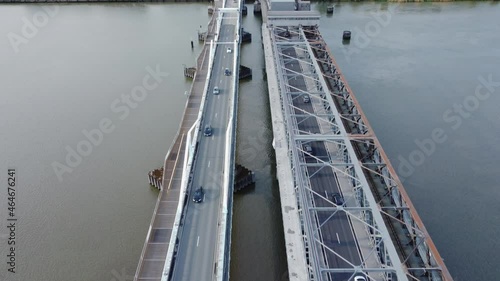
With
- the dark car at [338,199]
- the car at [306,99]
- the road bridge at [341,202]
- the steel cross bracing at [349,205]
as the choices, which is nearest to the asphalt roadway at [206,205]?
the road bridge at [341,202]

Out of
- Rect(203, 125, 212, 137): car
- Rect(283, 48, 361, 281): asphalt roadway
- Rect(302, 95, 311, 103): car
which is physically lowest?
Rect(283, 48, 361, 281): asphalt roadway

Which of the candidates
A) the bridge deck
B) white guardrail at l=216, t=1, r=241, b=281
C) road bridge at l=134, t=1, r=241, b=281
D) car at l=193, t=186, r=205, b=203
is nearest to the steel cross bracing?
white guardrail at l=216, t=1, r=241, b=281

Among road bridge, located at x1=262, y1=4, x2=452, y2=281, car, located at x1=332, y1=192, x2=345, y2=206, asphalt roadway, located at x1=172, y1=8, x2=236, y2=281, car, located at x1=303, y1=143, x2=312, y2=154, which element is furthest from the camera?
car, located at x1=303, y1=143, x2=312, y2=154

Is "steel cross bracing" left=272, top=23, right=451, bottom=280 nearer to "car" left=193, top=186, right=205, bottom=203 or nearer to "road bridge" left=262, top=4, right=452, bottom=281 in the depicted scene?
"road bridge" left=262, top=4, right=452, bottom=281

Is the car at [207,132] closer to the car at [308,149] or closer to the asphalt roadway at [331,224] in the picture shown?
the asphalt roadway at [331,224]

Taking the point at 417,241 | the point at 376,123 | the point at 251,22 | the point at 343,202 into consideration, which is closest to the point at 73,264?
the point at 343,202

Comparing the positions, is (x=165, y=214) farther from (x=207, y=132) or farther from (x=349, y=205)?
(x=349, y=205)
